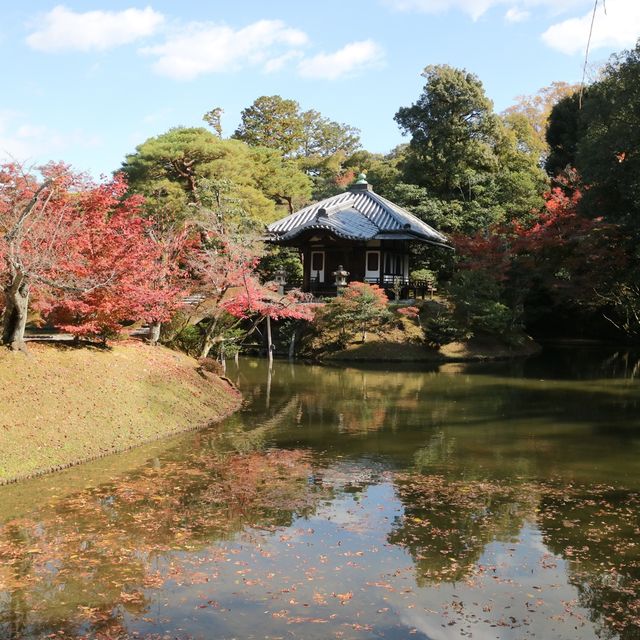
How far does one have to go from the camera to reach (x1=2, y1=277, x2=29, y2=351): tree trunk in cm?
1336

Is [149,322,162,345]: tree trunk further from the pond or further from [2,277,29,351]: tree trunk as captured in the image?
[2,277,29,351]: tree trunk

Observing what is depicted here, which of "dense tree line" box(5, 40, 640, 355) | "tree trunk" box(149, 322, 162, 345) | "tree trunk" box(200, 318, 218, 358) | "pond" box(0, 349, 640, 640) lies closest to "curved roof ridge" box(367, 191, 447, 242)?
"dense tree line" box(5, 40, 640, 355)

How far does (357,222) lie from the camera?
36.8m

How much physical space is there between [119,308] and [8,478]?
5.82m

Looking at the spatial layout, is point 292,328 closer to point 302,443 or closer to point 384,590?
point 302,443

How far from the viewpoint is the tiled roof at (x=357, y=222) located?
35281 mm

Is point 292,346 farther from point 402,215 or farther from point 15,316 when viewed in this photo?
point 15,316

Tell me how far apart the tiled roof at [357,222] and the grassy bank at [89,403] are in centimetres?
1875

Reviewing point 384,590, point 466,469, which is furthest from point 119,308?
point 384,590

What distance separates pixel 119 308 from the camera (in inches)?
614

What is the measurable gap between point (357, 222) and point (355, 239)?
2149 mm

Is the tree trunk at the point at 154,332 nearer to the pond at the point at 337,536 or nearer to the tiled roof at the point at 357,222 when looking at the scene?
the pond at the point at 337,536

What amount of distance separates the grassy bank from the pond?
57 centimetres

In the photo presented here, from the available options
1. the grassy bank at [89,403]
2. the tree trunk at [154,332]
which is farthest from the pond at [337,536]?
the tree trunk at [154,332]
